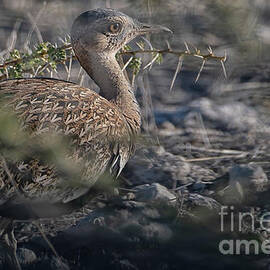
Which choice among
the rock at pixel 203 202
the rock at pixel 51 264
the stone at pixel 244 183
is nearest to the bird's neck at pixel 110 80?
the rock at pixel 203 202

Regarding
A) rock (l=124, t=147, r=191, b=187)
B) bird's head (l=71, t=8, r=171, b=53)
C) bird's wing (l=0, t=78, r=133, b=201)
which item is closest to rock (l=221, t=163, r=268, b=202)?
rock (l=124, t=147, r=191, b=187)

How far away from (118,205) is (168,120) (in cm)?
183

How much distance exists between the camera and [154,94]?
24.7ft

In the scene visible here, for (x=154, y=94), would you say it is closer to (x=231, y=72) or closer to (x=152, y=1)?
(x=231, y=72)

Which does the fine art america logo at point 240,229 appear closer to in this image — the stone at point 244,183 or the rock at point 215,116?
the stone at point 244,183

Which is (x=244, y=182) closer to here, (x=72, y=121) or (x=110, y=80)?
(x=110, y=80)

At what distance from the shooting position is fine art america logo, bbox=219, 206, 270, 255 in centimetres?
482

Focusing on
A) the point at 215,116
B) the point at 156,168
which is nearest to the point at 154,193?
the point at 156,168

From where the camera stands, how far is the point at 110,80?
17.5ft

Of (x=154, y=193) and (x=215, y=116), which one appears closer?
(x=154, y=193)

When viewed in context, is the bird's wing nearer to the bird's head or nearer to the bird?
the bird

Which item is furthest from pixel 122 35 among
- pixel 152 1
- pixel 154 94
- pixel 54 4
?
pixel 54 4

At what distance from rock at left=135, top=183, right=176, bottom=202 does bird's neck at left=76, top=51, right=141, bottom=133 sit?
20.3 inches

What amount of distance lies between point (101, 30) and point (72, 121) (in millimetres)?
864
